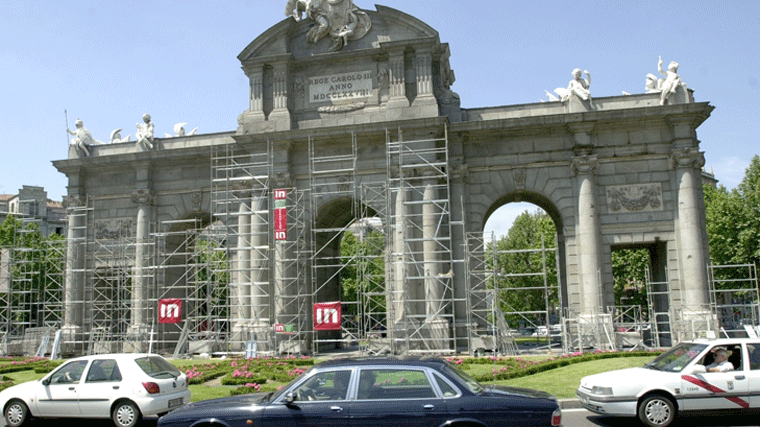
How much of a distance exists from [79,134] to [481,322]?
2344 cm

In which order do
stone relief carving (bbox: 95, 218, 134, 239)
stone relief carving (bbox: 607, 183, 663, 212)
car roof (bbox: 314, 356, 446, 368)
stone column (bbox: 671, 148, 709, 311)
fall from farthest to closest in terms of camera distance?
stone relief carving (bbox: 95, 218, 134, 239) < stone relief carving (bbox: 607, 183, 663, 212) < stone column (bbox: 671, 148, 709, 311) < car roof (bbox: 314, 356, 446, 368)

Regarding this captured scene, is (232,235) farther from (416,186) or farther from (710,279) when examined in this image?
(710,279)

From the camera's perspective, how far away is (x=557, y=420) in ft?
32.3

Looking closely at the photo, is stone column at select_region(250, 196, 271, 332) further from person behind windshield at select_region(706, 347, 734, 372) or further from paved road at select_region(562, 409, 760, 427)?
person behind windshield at select_region(706, 347, 734, 372)

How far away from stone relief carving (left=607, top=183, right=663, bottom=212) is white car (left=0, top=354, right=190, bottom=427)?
21.7 metres

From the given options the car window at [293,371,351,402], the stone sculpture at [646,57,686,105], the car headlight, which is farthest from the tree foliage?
the car window at [293,371,351,402]

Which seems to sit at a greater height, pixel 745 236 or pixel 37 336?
pixel 745 236

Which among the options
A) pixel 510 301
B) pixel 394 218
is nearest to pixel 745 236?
pixel 510 301

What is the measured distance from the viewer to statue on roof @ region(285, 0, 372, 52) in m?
31.6

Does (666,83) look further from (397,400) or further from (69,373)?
(69,373)

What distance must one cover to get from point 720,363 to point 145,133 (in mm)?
29908

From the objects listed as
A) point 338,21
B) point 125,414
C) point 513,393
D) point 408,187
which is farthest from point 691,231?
point 125,414

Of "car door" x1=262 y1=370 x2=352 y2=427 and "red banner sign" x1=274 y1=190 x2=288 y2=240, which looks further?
"red banner sign" x1=274 y1=190 x2=288 y2=240

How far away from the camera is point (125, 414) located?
45.5ft
